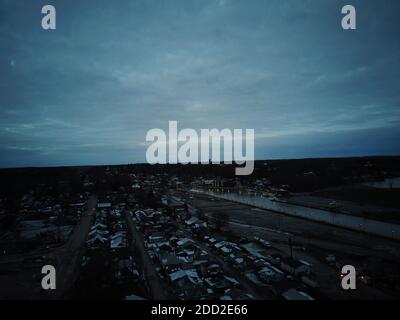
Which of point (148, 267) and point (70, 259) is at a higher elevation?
point (148, 267)

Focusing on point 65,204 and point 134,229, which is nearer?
point 134,229

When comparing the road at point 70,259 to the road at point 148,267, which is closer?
the road at point 148,267

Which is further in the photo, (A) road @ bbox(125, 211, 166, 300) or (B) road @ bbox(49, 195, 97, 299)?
(B) road @ bbox(49, 195, 97, 299)

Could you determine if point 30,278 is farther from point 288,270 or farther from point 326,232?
point 326,232

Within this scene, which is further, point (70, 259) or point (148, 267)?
point (70, 259)
